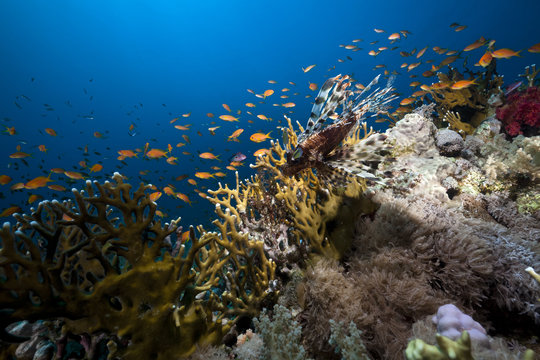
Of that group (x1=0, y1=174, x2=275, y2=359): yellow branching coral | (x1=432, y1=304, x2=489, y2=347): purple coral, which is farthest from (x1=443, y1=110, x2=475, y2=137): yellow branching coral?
(x1=0, y1=174, x2=275, y2=359): yellow branching coral

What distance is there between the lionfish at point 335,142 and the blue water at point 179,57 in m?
43.9

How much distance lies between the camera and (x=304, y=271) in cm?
286

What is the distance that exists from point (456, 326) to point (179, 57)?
108m

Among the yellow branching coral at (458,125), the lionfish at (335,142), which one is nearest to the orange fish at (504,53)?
the yellow branching coral at (458,125)

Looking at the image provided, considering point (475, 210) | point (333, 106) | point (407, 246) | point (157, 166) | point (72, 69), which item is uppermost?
point (72, 69)

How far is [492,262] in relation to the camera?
2.36 m

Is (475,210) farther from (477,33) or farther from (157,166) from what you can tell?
(477,33)

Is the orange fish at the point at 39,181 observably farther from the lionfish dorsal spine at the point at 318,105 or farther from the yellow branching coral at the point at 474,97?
the yellow branching coral at the point at 474,97

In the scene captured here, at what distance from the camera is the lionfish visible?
302 cm

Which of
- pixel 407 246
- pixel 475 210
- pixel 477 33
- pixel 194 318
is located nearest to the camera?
pixel 194 318

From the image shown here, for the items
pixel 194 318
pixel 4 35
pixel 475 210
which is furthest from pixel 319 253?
pixel 4 35

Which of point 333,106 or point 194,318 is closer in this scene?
point 194,318

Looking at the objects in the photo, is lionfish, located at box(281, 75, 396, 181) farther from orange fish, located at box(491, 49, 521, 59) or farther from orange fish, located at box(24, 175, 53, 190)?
orange fish, located at box(24, 175, 53, 190)

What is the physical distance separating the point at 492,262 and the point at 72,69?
320ft
